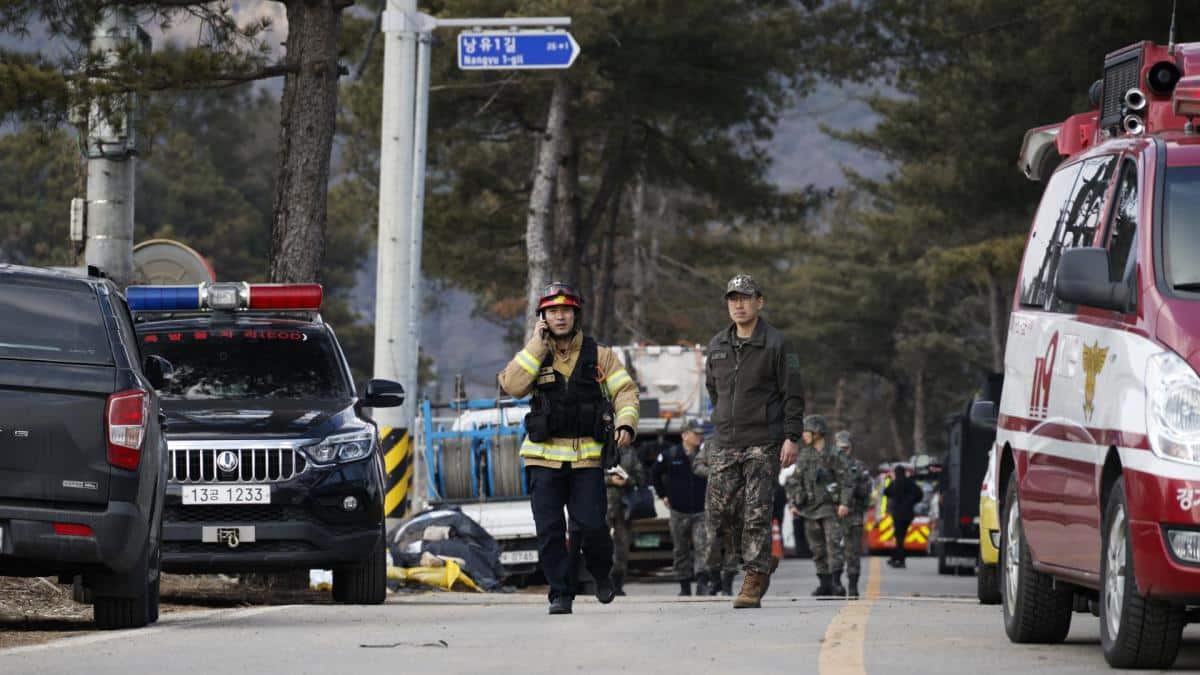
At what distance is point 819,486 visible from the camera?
75.0 ft

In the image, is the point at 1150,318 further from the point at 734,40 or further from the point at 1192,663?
the point at 734,40

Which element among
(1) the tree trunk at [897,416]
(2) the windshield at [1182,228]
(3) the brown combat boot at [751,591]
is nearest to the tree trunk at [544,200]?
(3) the brown combat boot at [751,591]

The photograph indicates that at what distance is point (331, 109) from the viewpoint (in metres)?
20.7

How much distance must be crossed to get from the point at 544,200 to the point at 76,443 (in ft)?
97.4

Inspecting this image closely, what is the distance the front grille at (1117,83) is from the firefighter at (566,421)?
3.36 m

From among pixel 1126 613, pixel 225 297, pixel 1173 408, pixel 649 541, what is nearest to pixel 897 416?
pixel 649 541

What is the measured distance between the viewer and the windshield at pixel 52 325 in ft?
38.3

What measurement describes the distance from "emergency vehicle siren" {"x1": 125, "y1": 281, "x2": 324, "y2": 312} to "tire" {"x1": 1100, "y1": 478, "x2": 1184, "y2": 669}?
7998 mm

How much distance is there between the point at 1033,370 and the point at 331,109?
1095 cm

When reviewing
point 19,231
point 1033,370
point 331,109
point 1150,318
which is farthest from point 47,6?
point 19,231

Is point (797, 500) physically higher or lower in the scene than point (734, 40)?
lower

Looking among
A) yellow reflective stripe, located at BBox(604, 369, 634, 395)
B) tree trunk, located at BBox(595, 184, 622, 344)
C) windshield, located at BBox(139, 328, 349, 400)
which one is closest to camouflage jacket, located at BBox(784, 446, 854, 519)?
windshield, located at BBox(139, 328, 349, 400)

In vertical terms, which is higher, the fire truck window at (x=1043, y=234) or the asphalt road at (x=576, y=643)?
the fire truck window at (x=1043, y=234)

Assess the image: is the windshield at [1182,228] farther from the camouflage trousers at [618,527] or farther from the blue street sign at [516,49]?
the camouflage trousers at [618,527]
